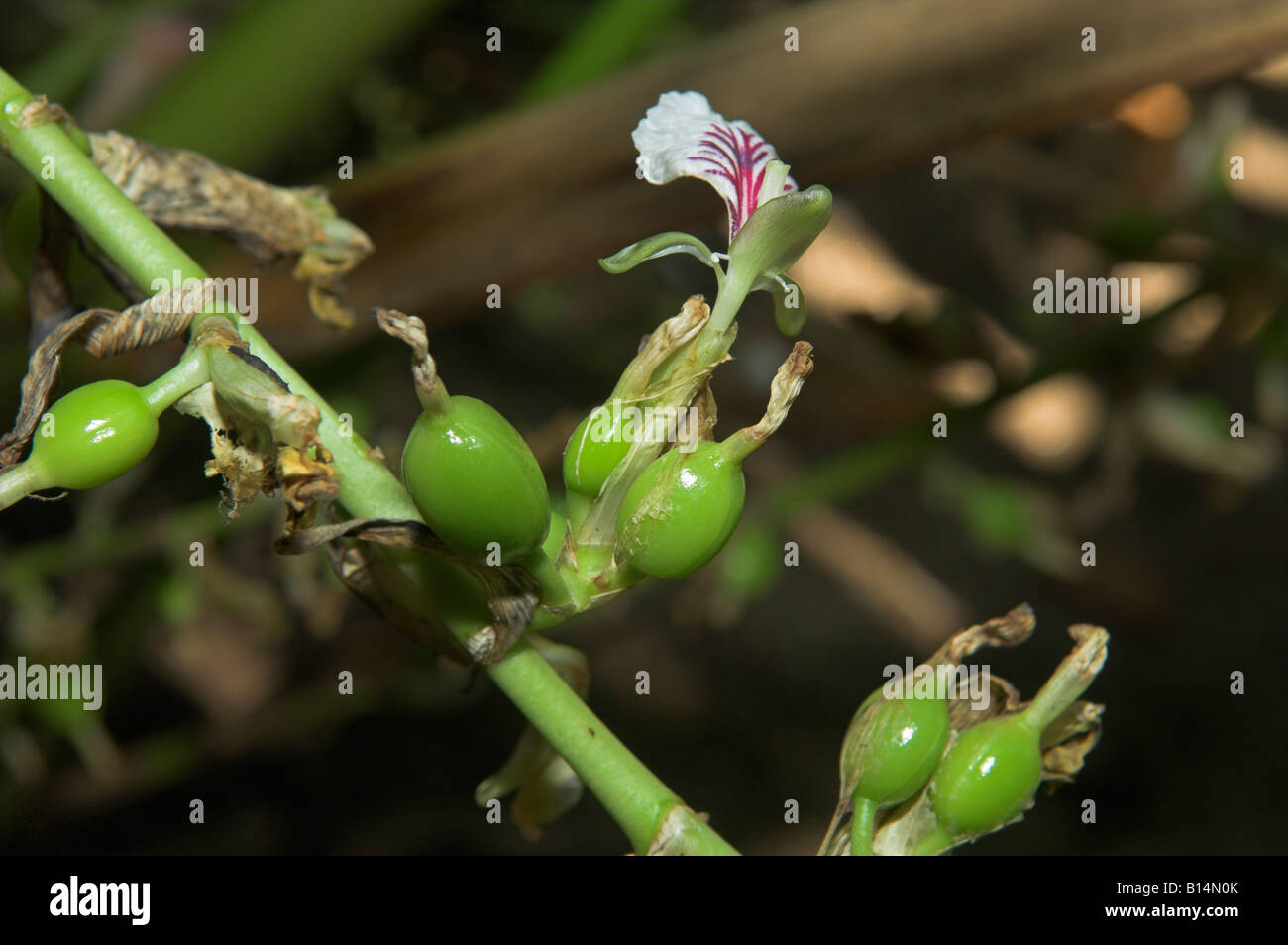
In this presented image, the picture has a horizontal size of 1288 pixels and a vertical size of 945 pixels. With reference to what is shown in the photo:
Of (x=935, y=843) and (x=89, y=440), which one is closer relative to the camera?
(x=89, y=440)

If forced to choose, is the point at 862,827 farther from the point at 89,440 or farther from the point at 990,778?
the point at 89,440

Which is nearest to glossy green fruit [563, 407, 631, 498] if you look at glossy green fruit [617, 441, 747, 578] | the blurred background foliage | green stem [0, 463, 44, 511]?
glossy green fruit [617, 441, 747, 578]

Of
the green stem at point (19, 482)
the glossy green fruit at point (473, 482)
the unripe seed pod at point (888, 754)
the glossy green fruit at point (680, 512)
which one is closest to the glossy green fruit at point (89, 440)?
the green stem at point (19, 482)

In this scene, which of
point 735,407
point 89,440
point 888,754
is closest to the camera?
point 89,440

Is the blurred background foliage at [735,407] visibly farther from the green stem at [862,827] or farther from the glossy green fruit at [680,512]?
the green stem at [862,827]

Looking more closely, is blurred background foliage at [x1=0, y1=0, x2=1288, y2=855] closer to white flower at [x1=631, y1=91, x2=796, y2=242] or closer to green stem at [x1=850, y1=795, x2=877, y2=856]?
white flower at [x1=631, y1=91, x2=796, y2=242]

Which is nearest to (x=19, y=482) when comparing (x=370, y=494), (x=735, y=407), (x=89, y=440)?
(x=89, y=440)

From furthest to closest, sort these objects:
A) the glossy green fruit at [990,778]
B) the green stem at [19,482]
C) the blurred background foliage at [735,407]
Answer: the blurred background foliage at [735,407] → the glossy green fruit at [990,778] → the green stem at [19,482]
